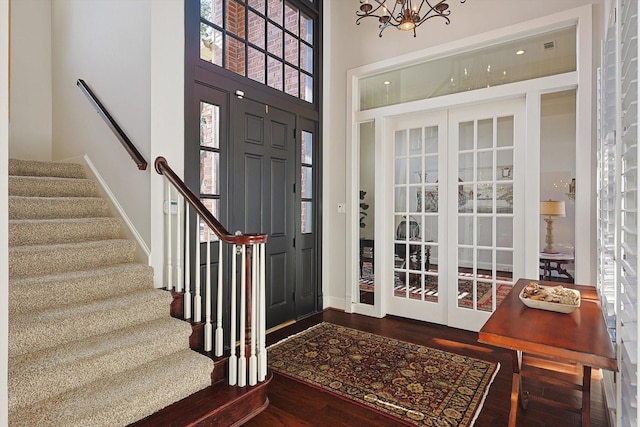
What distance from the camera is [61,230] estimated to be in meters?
2.68

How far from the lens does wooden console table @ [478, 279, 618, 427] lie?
1386mm

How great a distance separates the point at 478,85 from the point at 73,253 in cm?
389

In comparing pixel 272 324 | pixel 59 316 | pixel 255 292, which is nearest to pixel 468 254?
pixel 272 324

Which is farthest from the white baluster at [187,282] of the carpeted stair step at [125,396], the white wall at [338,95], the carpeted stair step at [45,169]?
the white wall at [338,95]

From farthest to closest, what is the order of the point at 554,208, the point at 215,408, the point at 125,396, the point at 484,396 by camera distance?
the point at 554,208, the point at 484,396, the point at 215,408, the point at 125,396

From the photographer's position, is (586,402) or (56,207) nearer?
(586,402)

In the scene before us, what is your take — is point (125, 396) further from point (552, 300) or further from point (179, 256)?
point (552, 300)

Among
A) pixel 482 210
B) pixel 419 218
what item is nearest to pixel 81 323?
pixel 419 218

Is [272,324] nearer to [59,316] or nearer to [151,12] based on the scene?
[59,316]

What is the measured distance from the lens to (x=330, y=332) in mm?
3605

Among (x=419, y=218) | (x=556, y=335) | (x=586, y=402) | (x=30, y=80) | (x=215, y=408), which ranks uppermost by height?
(x=30, y=80)

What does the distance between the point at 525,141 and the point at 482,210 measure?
2.50 ft

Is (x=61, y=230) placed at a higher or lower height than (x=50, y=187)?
lower

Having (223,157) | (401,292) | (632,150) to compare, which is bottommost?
(401,292)
